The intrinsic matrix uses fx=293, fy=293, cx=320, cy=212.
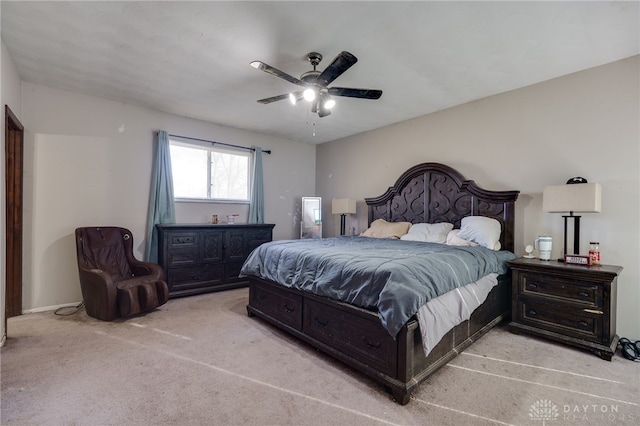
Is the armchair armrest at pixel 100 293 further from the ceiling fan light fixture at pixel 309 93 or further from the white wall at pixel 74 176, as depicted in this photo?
the ceiling fan light fixture at pixel 309 93

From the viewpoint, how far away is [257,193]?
209 inches

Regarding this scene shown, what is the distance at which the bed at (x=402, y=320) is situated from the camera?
6.22ft

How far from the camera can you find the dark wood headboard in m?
3.53

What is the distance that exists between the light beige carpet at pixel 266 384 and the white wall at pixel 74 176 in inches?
39.2

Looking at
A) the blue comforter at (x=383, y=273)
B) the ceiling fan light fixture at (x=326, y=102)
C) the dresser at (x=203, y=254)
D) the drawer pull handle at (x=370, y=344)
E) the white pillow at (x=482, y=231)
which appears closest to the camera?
the blue comforter at (x=383, y=273)

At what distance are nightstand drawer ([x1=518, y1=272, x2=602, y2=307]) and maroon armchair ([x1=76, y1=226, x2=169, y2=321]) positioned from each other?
12.8ft

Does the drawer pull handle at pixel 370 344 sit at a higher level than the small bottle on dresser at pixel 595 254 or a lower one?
lower

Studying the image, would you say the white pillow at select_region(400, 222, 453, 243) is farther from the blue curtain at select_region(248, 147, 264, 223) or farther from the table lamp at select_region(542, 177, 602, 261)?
the blue curtain at select_region(248, 147, 264, 223)

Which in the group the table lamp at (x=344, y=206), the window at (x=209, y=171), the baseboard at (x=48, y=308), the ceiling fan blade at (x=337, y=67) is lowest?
the baseboard at (x=48, y=308)

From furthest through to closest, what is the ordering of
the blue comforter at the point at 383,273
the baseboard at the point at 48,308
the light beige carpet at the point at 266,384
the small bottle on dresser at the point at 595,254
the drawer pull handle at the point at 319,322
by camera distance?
the baseboard at the point at 48,308 → the small bottle on dresser at the point at 595,254 → the drawer pull handle at the point at 319,322 → the blue comforter at the point at 383,273 → the light beige carpet at the point at 266,384

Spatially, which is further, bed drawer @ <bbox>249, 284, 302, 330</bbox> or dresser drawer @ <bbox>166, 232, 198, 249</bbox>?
dresser drawer @ <bbox>166, 232, 198, 249</bbox>

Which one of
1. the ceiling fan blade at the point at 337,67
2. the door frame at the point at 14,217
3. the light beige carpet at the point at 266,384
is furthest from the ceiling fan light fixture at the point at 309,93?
the door frame at the point at 14,217

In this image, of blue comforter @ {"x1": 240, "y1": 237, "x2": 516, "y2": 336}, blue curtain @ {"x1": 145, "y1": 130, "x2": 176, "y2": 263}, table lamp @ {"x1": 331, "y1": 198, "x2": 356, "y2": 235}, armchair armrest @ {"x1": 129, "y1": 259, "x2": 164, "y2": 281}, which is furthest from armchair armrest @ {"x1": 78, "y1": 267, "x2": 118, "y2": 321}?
table lamp @ {"x1": 331, "y1": 198, "x2": 356, "y2": 235}

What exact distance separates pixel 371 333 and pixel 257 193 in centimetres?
A: 378
